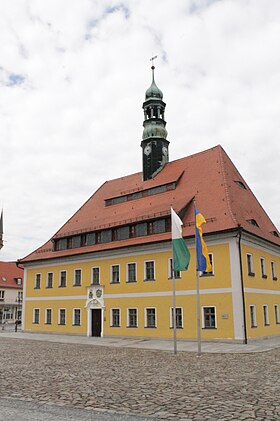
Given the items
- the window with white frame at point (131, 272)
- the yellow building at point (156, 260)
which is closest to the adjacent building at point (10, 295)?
the yellow building at point (156, 260)

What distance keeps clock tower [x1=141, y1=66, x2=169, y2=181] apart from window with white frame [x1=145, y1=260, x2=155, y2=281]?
967 cm

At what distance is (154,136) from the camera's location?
35.8 metres

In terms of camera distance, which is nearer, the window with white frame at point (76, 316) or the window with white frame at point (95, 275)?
the window with white frame at point (95, 275)

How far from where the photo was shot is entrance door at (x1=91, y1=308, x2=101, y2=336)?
30031 millimetres

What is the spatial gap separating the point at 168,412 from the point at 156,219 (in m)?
21.0

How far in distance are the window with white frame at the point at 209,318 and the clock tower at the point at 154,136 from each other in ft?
46.4

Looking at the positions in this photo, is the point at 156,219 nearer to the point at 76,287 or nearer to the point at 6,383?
the point at 76,287

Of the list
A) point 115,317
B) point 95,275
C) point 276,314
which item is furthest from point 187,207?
point 276,314

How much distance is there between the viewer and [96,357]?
56.1 ft

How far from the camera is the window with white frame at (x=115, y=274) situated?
29.6m

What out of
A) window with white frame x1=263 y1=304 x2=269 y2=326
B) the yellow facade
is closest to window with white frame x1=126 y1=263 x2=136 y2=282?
the yellow facade

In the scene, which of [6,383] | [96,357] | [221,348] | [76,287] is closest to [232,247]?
[221,348]

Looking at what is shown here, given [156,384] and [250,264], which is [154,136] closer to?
[250,264]

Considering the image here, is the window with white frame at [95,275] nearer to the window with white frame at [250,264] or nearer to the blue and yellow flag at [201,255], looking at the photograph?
the window with white frame at [250,264]
